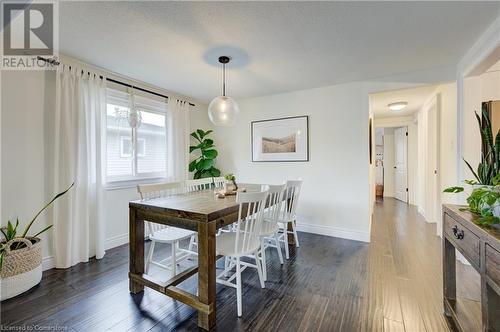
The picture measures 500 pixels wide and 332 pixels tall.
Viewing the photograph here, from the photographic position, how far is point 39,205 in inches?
93.0

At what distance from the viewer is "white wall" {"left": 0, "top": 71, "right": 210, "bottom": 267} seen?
84.6 inches

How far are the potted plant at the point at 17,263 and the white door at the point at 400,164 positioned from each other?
7.25 m

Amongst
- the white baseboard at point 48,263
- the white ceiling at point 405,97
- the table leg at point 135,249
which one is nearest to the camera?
the table leg at point 135,249

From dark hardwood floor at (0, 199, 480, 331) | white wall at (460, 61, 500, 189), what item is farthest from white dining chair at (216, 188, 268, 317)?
white wall at (460, 61, 500, 189)

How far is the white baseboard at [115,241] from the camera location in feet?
9.67

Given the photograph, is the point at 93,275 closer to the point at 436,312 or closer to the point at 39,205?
the point at 39,205

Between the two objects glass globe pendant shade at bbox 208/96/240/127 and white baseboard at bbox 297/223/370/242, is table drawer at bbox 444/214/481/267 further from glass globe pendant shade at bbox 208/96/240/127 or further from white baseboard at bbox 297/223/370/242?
glass globe pendant shade at bbox 208/96/240/127

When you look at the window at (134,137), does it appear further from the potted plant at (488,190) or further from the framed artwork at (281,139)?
the potted plant at (488,190)

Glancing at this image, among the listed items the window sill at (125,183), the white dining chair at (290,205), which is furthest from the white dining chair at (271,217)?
the window sill at (125,183)

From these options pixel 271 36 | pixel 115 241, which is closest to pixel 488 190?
pixel 271 36

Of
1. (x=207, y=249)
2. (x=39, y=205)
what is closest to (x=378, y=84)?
(x=207, y=249)

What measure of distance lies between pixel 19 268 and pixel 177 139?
242 cm

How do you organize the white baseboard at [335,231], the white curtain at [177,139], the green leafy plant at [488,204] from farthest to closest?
the white curtain at [177,139], the white baseboard at [335,231], the green leafy plant at [488,204]

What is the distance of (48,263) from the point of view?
7.93ft
